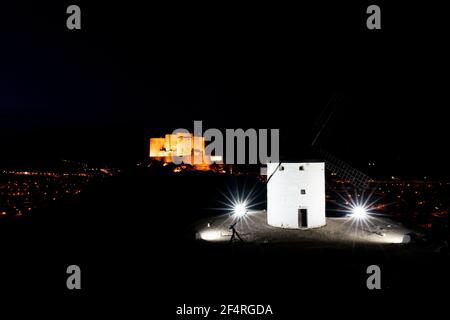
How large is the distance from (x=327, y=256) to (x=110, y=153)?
110547mm

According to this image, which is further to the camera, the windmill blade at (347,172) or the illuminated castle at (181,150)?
the illuminated castle at (181,150)

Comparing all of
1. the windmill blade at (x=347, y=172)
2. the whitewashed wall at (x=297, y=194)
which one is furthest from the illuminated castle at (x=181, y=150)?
the whitewashed wall at (x=297, y=194)

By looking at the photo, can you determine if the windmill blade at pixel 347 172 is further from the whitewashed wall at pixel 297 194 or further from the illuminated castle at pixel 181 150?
the illuminated castle at pixel 181 150

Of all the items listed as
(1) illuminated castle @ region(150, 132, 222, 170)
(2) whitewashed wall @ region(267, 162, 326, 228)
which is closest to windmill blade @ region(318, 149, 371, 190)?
(2) whitewashed wall @ region(267, 162, 326, 228)

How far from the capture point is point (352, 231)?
16.2m

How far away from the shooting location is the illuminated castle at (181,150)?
62344 mm

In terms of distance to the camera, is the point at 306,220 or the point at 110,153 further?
the point at 110,153

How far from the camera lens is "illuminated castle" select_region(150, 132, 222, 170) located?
2454 inches

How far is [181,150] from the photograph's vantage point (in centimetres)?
6244

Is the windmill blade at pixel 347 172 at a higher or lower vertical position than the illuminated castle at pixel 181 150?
lower

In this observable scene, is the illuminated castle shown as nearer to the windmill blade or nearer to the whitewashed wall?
the windmill blade
